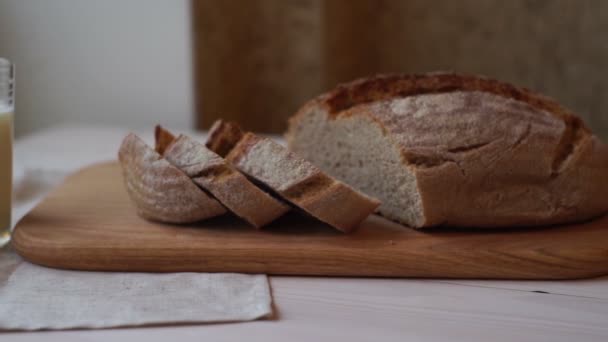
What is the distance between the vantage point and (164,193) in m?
1.83

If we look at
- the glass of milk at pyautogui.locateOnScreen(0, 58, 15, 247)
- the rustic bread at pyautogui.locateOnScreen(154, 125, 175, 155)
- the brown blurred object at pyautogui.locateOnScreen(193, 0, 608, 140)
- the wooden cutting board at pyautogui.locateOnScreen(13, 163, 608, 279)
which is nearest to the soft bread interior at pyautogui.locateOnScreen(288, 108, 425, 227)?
the wooden cutting board at pyautogui.locateOnScreen(13, 163, 608, 279)

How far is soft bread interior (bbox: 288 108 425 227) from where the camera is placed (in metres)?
1.90

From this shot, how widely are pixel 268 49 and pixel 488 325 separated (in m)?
4.10

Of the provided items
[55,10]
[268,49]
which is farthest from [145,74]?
[268,49]

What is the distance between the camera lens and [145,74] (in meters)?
4.04

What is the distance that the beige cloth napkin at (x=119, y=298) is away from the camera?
4.54ft

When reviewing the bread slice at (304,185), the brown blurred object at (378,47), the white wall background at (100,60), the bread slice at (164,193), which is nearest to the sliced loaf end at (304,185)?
the bread slice at (304,185)

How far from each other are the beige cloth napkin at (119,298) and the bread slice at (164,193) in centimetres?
22

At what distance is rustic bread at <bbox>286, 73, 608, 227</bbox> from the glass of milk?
903 millimetres

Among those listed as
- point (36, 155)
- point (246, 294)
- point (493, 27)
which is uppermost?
point (493, 27)

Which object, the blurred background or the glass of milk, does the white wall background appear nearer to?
the blurred background

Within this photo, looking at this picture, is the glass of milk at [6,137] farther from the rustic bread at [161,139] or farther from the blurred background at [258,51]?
the blurred background at [258,51]

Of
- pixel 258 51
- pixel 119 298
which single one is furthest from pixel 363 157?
pixel 258 51

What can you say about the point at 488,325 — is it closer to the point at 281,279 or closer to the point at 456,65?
the point at 281,279
